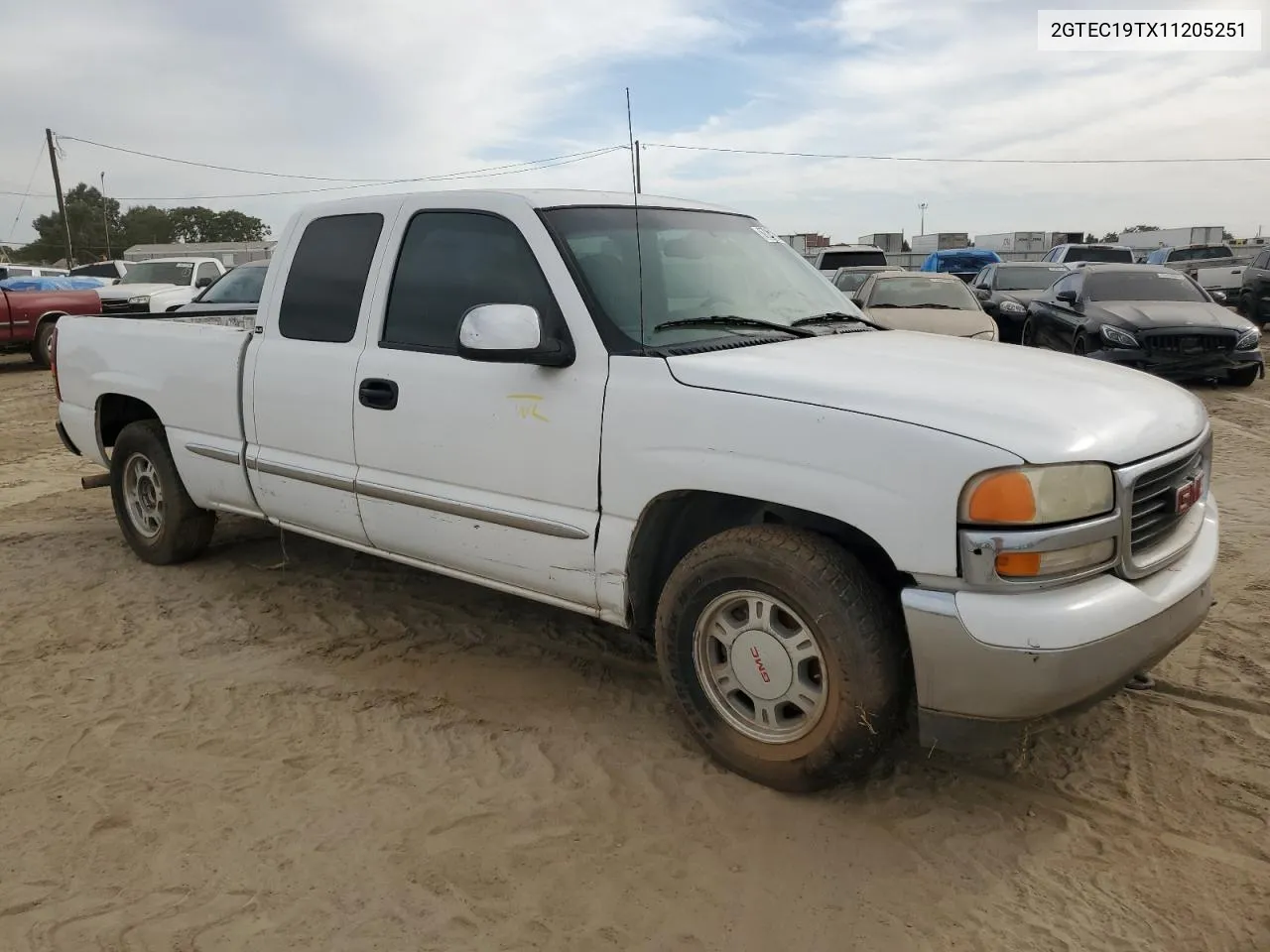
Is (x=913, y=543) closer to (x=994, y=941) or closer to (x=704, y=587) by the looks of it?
(x=704, y=587)

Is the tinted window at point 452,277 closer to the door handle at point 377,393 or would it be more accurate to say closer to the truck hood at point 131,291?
the door handle at point 377,393

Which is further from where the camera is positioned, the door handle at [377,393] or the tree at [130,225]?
the tree at [130,225]

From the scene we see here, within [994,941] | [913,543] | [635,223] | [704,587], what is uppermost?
[635,223]

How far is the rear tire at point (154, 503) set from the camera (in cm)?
510

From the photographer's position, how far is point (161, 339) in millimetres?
4895

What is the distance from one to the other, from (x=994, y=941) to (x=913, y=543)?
1.00 metres

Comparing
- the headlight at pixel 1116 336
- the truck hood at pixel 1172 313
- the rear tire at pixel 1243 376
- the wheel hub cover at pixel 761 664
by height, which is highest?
the truck hood at pixel 1172 313

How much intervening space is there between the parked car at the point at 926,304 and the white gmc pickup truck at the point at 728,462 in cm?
598

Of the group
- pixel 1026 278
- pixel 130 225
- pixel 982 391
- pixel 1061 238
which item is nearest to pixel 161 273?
pixel 1026 278

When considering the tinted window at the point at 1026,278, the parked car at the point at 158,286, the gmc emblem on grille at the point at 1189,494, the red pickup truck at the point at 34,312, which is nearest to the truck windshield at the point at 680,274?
the gmc emblem on grille at the point at 1189,494

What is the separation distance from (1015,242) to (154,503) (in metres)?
43.8

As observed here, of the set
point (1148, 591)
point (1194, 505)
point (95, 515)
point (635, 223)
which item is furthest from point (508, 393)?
point (95, 515)

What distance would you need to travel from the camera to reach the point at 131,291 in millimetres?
17219

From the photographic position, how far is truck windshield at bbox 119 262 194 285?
61.0ft
